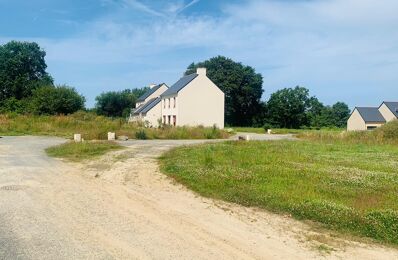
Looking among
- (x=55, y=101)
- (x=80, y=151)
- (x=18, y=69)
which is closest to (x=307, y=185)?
(x=80, y=151)

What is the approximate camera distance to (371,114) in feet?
263

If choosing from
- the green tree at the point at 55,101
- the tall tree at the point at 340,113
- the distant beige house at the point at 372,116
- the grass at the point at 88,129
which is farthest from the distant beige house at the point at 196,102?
the tall tree at the point at 340,113

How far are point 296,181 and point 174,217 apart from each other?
518 cm

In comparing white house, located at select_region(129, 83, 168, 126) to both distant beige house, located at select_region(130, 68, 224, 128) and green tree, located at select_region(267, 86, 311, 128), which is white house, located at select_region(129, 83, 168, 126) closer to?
distant beige house, located at select_region(130, 68, 224, 128)

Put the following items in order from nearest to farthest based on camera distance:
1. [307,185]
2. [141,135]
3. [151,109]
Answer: [307,185], [141,135], [151,109]

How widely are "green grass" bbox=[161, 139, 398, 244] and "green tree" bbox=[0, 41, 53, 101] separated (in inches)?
3046

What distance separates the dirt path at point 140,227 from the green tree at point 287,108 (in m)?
77.8

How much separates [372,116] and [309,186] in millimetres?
73273

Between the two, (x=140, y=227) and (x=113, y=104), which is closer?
(x=140, y=227)

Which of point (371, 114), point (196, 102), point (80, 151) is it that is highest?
point (196, 102)

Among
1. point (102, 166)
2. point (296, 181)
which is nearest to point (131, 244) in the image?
point (296, 181)

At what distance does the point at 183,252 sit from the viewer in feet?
22.1

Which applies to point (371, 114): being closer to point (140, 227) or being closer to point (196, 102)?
point (196, 102)

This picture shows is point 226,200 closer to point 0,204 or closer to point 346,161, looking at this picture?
point 0,204
